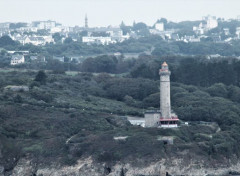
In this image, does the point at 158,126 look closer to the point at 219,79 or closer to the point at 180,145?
the point at 180,145

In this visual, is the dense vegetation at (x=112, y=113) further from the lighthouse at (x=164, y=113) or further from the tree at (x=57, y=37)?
the tree at (x=57, y=37)

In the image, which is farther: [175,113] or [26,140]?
[175,113]

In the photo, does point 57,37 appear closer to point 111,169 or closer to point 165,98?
point 165,98

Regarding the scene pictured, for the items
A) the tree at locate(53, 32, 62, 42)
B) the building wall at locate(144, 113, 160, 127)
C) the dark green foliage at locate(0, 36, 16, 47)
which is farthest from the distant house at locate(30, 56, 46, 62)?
the building wall at locate(144, 113, 160, 127)

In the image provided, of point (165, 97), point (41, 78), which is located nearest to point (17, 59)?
point (41, 78)

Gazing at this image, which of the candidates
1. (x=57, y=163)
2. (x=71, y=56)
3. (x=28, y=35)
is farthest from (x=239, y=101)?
(x=28, y=35)

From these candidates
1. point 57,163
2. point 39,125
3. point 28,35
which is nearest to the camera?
point 57,163
